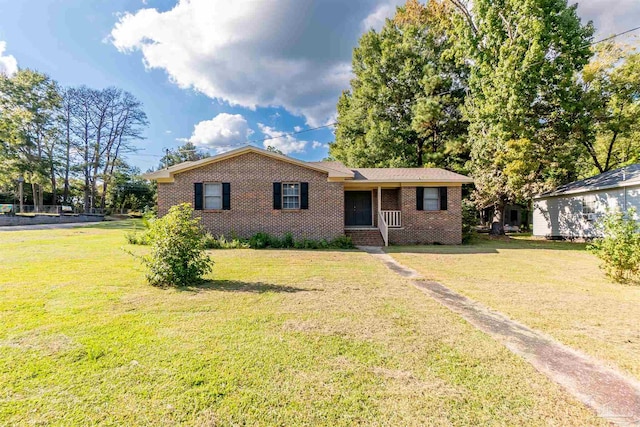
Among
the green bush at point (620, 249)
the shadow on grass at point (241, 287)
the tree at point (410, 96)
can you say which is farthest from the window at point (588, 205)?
the shadow on grass at point (241, 287)

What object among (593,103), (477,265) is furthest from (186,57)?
(593,103)

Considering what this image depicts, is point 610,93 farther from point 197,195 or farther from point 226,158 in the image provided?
point 197,195

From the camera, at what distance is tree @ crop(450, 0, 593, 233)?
51.0 feet

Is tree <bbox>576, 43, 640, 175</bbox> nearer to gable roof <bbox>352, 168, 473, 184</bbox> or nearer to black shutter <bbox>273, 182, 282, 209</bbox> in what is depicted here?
gable roof <bbox>352, 168, 473, 184</bbox>

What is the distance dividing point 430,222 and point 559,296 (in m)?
9.16

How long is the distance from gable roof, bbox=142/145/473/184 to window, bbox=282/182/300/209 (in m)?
1.04

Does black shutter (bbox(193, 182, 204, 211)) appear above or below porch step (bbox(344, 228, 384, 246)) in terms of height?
above

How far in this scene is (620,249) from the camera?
636 centimetres

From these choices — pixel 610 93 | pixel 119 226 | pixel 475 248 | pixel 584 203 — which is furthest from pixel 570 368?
pixel 119 226

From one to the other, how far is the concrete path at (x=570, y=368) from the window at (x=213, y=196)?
11.1 meters

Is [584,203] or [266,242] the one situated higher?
[584,203]

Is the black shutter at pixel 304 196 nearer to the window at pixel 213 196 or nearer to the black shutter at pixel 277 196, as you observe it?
the black shutter at pixel 277 196

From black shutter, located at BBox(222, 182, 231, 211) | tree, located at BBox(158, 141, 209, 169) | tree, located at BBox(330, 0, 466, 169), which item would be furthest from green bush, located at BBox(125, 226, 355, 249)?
tree, located at BBox(158, 141, 209, 169)

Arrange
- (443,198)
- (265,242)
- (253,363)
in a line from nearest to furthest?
(253,363), (265,242), (443,198)
